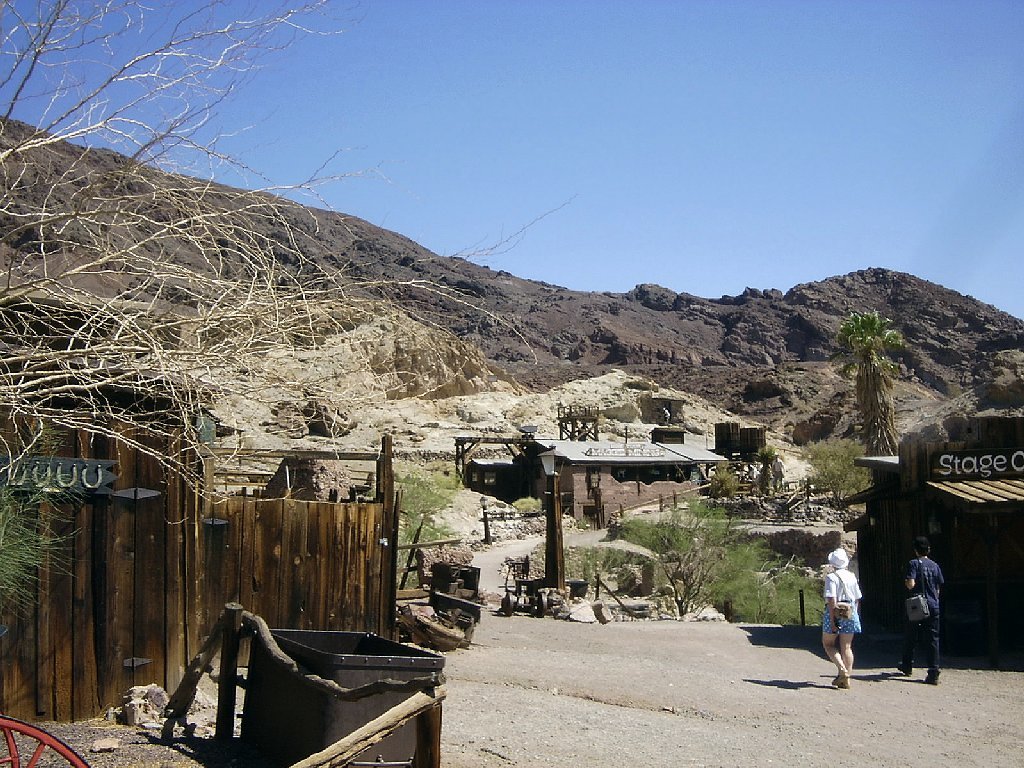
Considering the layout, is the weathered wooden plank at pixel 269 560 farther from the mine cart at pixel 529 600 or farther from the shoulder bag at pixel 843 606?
the mine cart at pixel 529 600

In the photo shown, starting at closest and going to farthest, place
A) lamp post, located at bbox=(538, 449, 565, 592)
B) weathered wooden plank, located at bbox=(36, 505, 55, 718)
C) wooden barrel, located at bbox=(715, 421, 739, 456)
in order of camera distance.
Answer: weathered wooden plank, located at bbox=(36, 505, 55, 718)
lamp post, located at bbox=(538, 449, 565, 592)
wooden barrel, located at bbox=(715, 421, 739, 456)

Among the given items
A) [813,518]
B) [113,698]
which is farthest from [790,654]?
[813,518]

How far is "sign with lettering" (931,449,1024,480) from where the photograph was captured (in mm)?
13414

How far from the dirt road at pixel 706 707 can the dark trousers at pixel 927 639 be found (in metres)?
0.27

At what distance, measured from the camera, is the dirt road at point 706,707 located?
7840 millimetres

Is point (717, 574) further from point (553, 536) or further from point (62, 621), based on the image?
point (62, 621)

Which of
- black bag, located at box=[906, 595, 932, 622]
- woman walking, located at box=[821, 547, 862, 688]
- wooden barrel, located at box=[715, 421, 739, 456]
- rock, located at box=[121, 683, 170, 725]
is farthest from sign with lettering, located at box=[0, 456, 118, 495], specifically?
wooden barrel, located at box=[715, 421, 739, 456]

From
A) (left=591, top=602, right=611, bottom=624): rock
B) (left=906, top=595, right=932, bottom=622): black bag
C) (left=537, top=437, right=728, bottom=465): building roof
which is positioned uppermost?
(left=537, top=437, right=728, bottom=465): building roof

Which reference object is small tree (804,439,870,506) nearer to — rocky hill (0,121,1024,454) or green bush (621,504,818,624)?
rocky hill (0,121,1024,454)

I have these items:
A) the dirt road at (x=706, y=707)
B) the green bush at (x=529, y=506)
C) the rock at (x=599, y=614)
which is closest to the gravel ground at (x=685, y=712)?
the dirt road at (x=706, y=707)

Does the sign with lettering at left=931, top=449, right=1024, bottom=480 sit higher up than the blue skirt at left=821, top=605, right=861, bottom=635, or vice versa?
the sign with lettering at left=931, top=449, right=1024, bottom=480

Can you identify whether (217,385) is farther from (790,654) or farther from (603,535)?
(603,535)

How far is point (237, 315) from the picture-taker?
18.5 ft

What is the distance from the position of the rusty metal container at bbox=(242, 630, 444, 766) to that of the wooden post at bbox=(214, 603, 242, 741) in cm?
13
